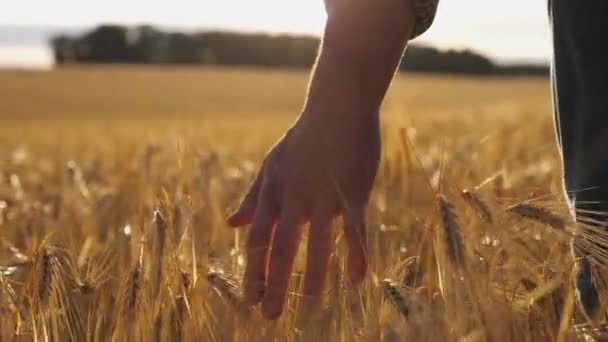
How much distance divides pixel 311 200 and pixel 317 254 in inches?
3.0

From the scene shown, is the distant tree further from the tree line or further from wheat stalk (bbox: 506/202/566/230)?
wheat stalk (bbox: 506/202/566/230)

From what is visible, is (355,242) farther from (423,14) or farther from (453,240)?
(423,14)

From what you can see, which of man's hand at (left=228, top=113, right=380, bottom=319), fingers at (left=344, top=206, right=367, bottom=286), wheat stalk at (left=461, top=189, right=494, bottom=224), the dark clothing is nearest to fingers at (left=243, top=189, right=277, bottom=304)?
man's hand at (left=228, top=113, right=380, bottom=319)

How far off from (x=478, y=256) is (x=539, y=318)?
14 centimetres

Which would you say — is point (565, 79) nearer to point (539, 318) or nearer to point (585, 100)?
point (585, 100)

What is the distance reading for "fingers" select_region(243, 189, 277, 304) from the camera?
49.2 inches

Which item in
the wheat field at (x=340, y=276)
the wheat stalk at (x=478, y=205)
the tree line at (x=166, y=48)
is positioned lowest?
the tree line at (x=166, y=48)

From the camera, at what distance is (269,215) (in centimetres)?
125

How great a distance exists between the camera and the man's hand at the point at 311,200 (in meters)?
1.20

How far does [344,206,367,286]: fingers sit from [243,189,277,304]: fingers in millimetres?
103

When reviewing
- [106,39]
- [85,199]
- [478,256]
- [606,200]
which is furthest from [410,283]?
[106,39]

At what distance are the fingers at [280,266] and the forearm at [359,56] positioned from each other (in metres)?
0.16

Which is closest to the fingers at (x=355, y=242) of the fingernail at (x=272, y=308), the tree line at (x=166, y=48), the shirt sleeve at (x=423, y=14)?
the fingernail at (x=272, y=308)

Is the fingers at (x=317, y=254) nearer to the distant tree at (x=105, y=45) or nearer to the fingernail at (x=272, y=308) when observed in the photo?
the fingernail at (x=272, y=308)
